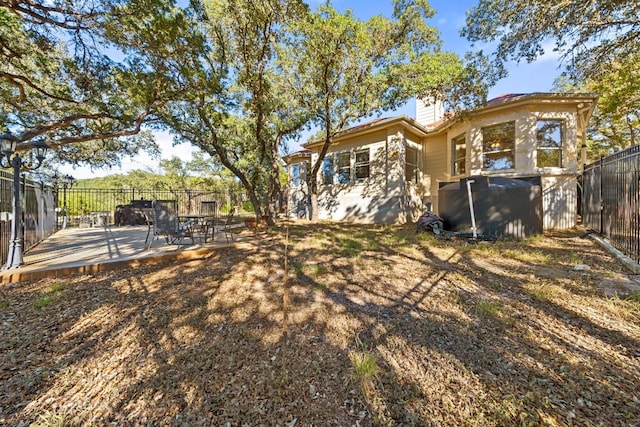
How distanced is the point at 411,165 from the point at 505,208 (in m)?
4.77

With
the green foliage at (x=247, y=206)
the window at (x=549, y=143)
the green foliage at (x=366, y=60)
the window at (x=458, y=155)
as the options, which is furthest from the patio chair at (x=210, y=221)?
the green foliage at (x=247, y=206)

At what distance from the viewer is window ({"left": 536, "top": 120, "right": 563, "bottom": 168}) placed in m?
7.95

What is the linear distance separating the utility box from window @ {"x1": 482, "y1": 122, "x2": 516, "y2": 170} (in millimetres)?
1680

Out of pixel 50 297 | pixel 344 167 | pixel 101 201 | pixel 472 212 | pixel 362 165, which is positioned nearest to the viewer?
pixel 50 297

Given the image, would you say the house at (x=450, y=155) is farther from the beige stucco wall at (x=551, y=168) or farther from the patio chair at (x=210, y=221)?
the patio chair at (x=210, y=221)

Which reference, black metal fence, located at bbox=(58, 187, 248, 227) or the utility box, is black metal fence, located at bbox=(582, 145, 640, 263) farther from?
black metal fence, located at bbox=(58, 187, 248, 227)

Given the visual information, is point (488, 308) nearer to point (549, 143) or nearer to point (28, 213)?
point (549, 143)

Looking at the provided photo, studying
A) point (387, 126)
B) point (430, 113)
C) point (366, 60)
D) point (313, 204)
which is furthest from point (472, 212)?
point (430, 113)

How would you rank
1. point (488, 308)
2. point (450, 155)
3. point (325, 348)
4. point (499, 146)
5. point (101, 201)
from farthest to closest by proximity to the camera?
point (101, 201) < point (450, 155) < point (499, 146) < point (488, 308) < point (325, 348)

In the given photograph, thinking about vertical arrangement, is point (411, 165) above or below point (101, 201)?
above

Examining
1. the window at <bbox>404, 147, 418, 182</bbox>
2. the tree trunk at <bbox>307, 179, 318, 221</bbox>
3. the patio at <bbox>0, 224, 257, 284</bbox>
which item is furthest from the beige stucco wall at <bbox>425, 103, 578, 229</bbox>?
the patio at <bbox>0, 224, 257, 284</bbox>

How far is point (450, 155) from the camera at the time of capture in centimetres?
1032

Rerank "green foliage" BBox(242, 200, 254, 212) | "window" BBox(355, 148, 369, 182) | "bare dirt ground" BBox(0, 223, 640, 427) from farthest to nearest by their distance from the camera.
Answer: "green foliage" BBox(242, 200, 254, 212)
"window" BBox(355, 148, 369, 182)
"bare dirt ground" BBox(0, 223, 640, 427)

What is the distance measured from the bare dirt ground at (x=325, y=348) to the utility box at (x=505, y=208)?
8.21ft
